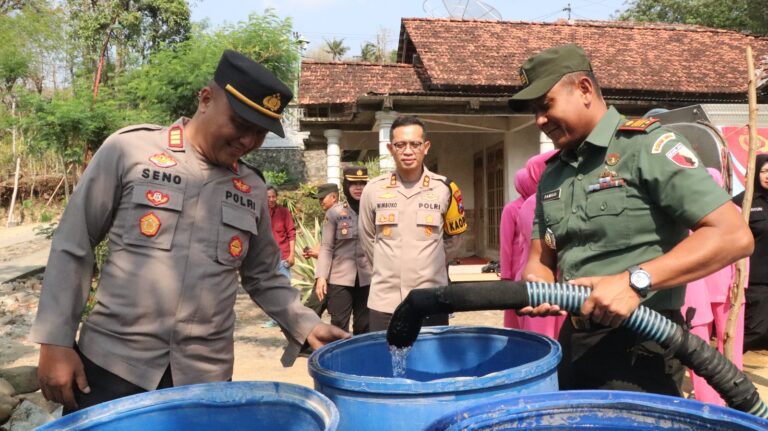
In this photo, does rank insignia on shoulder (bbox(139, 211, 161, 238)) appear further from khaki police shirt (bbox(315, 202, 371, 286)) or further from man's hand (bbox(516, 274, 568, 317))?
khaki police shirt (bbox(315, 202, 371, 286))

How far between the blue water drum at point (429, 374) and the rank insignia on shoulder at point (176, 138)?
822 millimetres

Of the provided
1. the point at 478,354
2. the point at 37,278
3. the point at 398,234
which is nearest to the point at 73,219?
the point at 478,354

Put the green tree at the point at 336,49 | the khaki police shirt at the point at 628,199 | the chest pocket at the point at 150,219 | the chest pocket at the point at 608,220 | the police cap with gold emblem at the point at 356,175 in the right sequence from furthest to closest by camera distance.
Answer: the green tree at the point at 336,49 < the police cap with gold emblem at the point at 356,175 < the chest pocket at the point at 150,219 < the chest pocket at the point at 608,220 < the khaki police shirt at the point at 628,199

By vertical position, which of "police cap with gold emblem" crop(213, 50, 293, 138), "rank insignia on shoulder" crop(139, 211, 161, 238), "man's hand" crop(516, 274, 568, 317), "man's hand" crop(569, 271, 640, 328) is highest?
"police cap with gold emblem" crop(213, 50, 293, 138)

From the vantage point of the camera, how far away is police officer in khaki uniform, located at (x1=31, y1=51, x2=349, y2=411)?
167cm

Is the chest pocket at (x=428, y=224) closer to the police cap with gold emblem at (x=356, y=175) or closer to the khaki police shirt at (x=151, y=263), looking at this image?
the khaki police shirt at (x=151, y=263)

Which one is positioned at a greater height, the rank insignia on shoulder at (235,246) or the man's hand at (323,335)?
the rank insignia on shoulder at (235,246)

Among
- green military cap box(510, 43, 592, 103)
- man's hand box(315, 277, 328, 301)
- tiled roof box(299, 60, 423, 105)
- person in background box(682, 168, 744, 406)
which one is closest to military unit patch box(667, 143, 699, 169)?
green military cap box(510, 43, 592, 103)

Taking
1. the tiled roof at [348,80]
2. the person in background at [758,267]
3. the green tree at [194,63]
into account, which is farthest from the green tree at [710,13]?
the person in background at [758,267]

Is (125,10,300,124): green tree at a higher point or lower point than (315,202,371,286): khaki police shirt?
higher

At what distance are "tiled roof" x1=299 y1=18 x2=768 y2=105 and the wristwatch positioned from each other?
351 inches

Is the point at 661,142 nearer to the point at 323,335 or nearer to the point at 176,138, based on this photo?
the point at 323,335

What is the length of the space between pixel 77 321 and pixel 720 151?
3843 millimetres

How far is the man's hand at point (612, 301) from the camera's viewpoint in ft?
4.25
